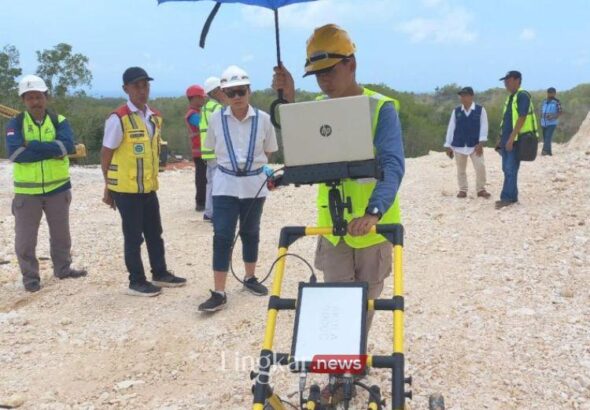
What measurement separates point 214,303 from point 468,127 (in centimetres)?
581

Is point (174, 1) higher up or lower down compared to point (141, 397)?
higher up

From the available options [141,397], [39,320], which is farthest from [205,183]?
[141,397]

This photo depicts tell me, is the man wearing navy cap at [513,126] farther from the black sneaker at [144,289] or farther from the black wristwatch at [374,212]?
the black wristwatch at [374,212]

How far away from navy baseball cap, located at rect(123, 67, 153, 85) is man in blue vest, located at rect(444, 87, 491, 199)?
5.66 meters

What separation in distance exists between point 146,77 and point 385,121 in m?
2.91

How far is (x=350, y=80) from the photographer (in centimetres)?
302

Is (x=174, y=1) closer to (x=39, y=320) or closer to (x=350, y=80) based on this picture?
(x=350, y=80)

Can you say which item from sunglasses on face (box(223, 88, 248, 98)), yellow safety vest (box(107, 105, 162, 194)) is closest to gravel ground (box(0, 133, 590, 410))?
yellow safety vest (box(107, 105, 162, 194))

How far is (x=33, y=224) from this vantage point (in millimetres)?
5762

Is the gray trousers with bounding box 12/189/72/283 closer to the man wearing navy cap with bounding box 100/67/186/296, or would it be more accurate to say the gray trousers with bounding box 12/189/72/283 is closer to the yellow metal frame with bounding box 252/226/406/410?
the man wearing navy cap with bounding box 100/67/186/296

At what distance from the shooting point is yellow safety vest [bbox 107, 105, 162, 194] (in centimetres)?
524

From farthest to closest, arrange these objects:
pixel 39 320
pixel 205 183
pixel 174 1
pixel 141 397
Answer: pixel 205 183, pixel 39 320, pixel 141 397, pixel 174 1

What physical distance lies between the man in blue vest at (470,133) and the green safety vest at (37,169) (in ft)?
19.9

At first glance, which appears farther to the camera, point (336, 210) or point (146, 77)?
point (146, 77)
